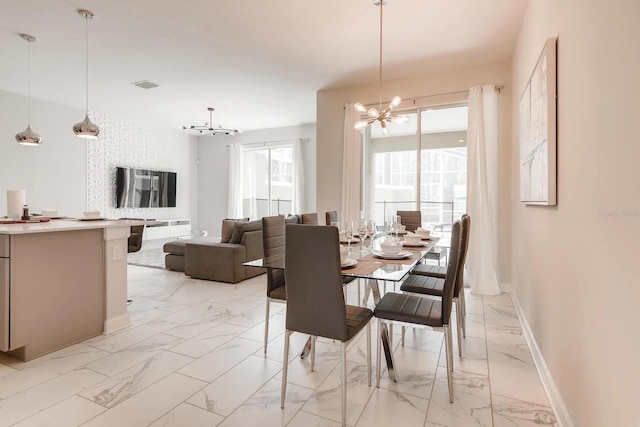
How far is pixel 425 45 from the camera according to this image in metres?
Answer: 3.87

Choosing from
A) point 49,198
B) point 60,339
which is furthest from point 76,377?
point 49,198

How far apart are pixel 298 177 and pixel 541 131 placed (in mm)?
5942

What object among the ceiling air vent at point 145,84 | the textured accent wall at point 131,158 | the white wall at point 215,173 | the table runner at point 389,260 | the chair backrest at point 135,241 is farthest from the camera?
the white wall at point 215,173

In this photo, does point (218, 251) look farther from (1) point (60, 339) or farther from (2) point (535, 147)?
(2) point (535, 147)

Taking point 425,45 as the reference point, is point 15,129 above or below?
below

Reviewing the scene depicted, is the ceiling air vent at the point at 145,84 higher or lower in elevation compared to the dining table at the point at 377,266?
higher

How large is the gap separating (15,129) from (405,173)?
6.34 m

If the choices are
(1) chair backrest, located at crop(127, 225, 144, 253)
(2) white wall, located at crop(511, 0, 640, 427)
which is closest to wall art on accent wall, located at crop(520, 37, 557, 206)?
(2) white wall, located at crop(511, 0, 640, 427)

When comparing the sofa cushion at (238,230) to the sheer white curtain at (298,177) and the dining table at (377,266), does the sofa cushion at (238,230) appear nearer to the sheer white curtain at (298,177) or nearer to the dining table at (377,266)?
the dining table at (377,266)

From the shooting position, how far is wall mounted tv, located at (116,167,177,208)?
7203mm

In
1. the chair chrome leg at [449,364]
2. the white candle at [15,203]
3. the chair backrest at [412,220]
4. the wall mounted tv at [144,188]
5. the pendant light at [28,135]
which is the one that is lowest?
the chair chrome leg at [449,364]

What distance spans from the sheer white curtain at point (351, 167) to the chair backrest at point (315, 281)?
3289 mm

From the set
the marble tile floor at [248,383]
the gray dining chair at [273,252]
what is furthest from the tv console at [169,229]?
the gray dining chair at [273,252]

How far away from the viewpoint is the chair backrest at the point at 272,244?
2658 mm
